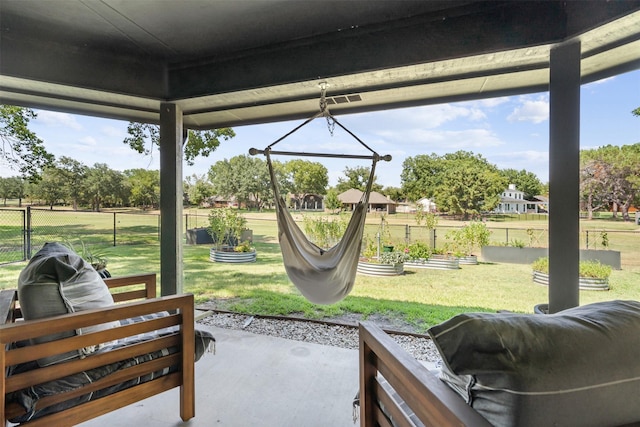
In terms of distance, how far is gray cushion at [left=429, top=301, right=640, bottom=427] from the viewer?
54cm

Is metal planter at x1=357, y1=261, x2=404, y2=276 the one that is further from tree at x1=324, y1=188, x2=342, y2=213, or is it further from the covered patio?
the covered patio

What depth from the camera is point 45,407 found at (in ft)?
3.51

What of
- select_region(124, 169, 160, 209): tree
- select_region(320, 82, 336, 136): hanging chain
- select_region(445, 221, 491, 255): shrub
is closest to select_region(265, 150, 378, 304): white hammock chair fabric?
select_region(320, 82, 336, 136): hanging chain

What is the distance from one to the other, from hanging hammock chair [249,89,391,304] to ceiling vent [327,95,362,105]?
0.25 m

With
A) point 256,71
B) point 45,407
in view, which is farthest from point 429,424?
point 256,71

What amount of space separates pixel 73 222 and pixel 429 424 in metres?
3.38

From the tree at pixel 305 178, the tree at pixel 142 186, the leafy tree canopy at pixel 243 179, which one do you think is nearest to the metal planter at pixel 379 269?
the tree at pixel 305 178

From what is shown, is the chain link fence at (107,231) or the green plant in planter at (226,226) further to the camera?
the green plant in planter at (226,226)

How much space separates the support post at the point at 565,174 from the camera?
153 centimetres

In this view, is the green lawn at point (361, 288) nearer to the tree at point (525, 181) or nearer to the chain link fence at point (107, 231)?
the chain link fence at point (107, 231)

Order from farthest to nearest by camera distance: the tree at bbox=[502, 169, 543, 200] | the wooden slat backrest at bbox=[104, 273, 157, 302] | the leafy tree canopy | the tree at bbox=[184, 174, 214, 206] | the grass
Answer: the tree at bbox=[184, 174, 214, 206] < the leafy tree canopy < the grass < the tree at bbox=[502, 169, 543, 200] < the wooden slat backrest at bbox=[104, 273, 157, 302]

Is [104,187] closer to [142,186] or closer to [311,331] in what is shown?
[142,186]

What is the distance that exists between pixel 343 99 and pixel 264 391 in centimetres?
197

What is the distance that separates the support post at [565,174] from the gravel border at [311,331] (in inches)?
38.9
